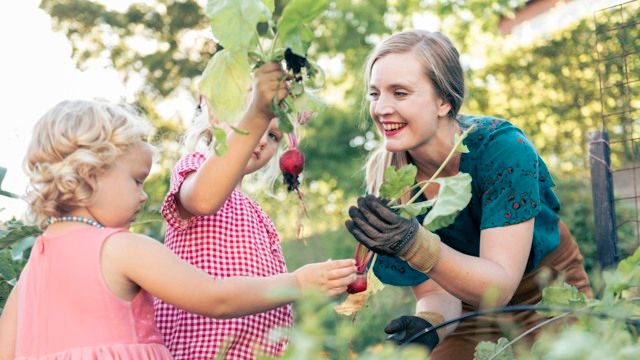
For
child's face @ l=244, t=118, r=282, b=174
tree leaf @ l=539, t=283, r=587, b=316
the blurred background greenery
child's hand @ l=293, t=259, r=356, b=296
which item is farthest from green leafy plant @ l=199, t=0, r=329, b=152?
the blurred background greenery

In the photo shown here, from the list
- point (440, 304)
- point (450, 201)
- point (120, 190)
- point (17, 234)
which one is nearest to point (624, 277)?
point (450, 201)

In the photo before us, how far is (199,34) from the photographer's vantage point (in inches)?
507

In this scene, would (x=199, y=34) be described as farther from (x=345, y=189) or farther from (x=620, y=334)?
(x=620, y=334)

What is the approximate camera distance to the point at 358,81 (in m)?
10.1

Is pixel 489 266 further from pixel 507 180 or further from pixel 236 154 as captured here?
pixel 236 154

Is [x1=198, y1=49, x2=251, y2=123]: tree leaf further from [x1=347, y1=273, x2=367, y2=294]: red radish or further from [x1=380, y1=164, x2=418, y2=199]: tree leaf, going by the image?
[x1=347, y1=273, x2=367, y2=294]: red radish

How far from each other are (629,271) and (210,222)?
3.82 feet

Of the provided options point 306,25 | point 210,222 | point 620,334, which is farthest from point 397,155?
point 620,334

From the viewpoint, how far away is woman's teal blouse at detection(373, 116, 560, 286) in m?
2.45

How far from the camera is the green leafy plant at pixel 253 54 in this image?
167 cm

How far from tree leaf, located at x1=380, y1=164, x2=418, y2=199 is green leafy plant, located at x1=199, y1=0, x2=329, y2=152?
11.3 inches

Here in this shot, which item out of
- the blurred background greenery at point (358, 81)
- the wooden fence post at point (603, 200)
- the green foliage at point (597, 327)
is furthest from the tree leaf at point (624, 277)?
the blurred background greenery at point (358, 81)

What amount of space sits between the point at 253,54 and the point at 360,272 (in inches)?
26.4

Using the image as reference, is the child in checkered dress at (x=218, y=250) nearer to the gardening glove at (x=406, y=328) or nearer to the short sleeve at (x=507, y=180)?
the gardening glove at (x=406, y=328)
